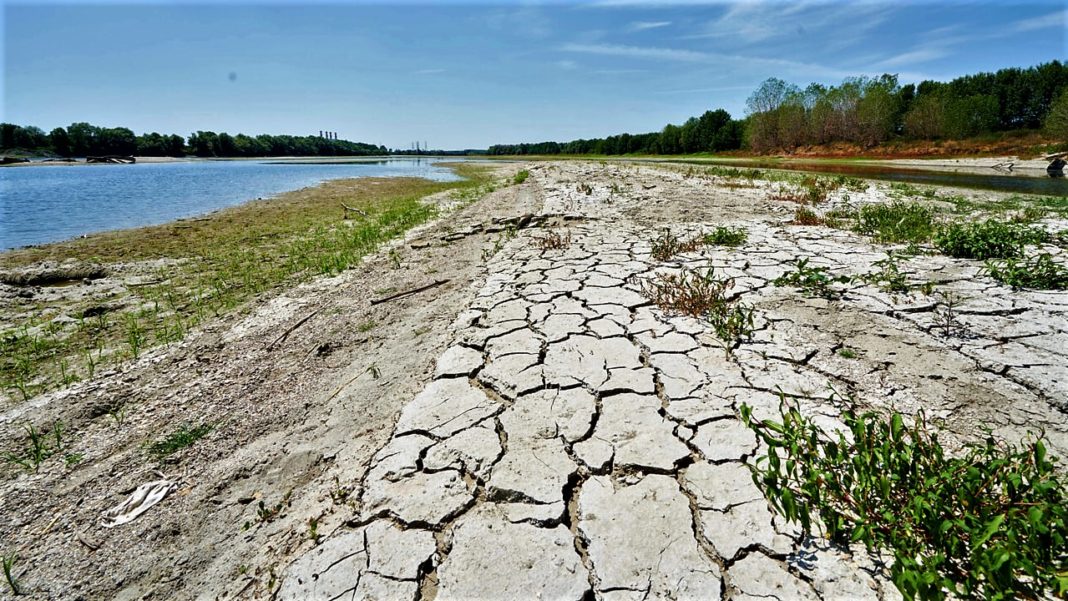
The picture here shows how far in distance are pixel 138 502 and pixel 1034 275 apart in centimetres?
654

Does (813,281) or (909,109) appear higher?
(909,109)

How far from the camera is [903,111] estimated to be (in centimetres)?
4806

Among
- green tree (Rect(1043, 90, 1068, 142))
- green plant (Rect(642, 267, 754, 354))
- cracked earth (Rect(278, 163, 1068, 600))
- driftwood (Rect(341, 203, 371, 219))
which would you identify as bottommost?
cracked earth (Rect(278, 163, 1068, 600))

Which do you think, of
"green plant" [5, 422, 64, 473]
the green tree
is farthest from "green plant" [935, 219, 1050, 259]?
the green tree

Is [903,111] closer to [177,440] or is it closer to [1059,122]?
[1059,122]

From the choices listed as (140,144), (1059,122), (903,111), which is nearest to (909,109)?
(903,111)

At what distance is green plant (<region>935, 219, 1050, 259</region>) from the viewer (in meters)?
4.52

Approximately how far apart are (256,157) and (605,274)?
4208 inches

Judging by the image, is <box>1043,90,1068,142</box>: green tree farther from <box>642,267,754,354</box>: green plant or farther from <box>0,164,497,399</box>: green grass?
<box>642,267,754,354</box>: green plant

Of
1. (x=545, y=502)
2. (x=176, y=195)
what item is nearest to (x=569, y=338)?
(x=545, y=502)

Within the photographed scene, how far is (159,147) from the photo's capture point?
76875 mm

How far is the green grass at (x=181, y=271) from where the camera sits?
13.3ft

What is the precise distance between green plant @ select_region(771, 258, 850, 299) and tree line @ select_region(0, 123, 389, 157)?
98.7 m

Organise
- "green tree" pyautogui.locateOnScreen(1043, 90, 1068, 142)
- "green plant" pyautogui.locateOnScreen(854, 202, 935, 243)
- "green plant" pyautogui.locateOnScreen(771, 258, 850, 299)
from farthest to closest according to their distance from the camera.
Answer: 1. "green tree" pyautogui.locateOnScreen(1043, 90, 1068, 142)
2. "green plant" pyautogui.locateOnScreen(854, 202, 935, 243)
3. "green plant" pyautogui.locateOnScreen(771, 258, 850, 299)
